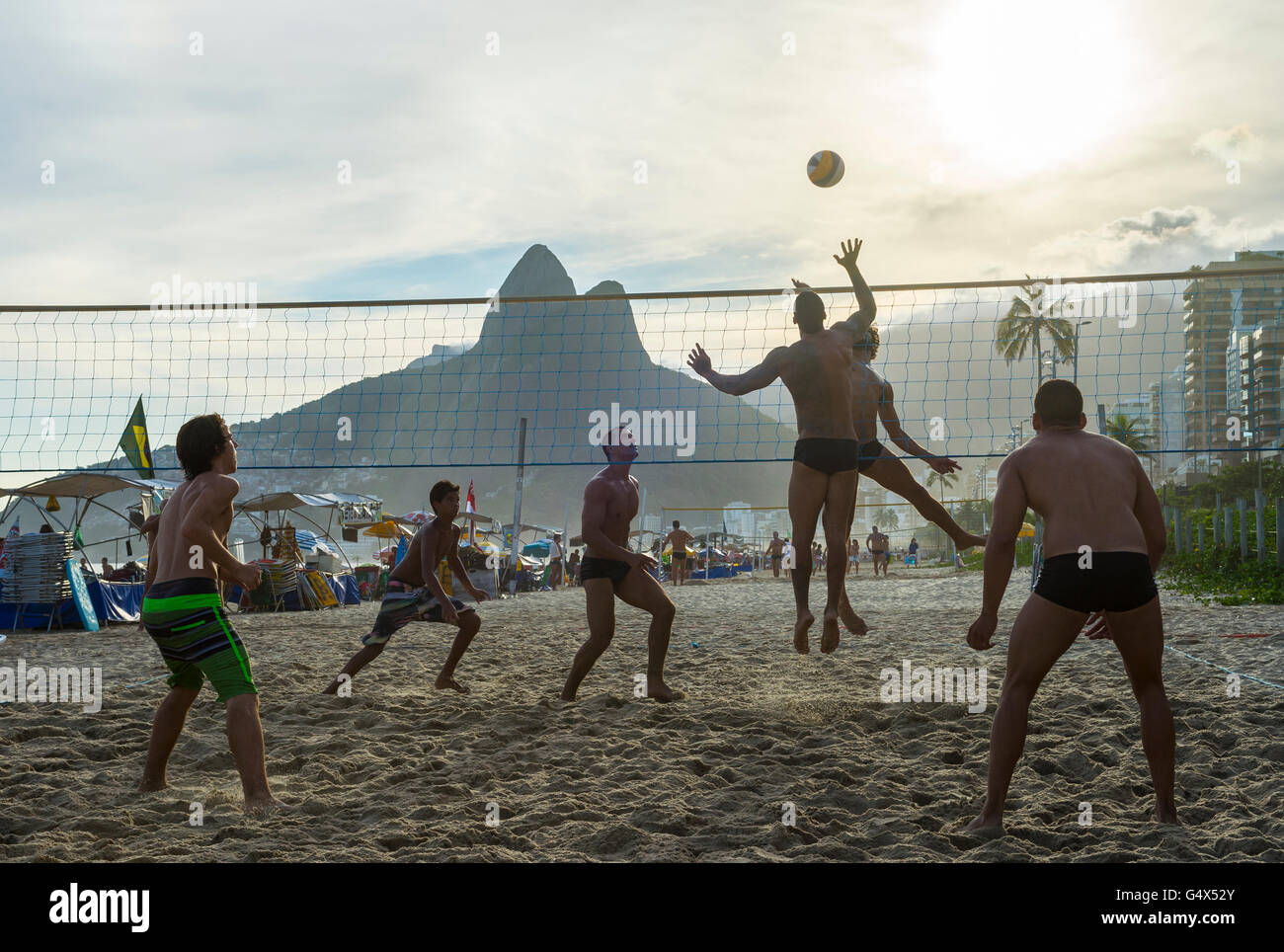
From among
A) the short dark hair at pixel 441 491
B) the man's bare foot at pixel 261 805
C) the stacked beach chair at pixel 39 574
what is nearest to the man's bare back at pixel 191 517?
the man's bare foot at pixel 261 805

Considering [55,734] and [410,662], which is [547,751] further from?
[410,662]

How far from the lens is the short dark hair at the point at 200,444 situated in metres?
3.66

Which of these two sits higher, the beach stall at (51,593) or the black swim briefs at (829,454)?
the black swim briefs at (829,454)

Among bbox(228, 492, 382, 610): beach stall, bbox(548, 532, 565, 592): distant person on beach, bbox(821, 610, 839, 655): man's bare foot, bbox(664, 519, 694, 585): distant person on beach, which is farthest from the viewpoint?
bbox(548, 532, 565, 592): distant person on beach

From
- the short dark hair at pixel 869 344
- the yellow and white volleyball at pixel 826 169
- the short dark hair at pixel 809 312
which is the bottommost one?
the short dark hair at pixel 869 344

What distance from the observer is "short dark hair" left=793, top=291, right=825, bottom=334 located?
15.9 ft

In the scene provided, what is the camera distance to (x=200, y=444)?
3674 millimetres

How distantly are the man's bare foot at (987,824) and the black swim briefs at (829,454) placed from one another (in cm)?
194

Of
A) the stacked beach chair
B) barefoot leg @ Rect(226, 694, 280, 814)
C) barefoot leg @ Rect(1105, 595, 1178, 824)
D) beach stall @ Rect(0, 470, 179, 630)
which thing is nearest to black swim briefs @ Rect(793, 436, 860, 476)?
barefoot leg @ Rect(1105, 595, 1178, 824)

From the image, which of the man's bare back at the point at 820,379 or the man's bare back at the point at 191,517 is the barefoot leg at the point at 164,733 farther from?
the man's bare back at the point at 820,379

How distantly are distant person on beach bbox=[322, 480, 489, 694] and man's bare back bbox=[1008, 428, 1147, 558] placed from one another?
3.56 metres

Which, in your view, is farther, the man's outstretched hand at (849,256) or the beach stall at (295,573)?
the beach stall at (295,573)

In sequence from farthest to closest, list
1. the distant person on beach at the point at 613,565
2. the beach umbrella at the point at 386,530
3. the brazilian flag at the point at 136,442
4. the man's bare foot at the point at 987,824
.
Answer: the beach umbrella at the point at 386,530
the brazilian flag at the point at 136,442
the distant person on beach at the point at 613,565
the man's bare foot at the point at 987,824

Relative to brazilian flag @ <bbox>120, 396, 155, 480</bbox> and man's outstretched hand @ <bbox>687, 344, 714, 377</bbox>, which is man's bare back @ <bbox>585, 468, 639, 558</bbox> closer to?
man's outstretched hand @ <bbox>687, 344, 714, 377</bbox>
